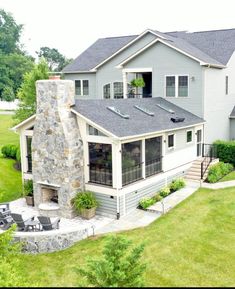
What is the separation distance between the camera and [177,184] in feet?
69.9

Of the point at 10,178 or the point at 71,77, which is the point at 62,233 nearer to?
the point at 10,178

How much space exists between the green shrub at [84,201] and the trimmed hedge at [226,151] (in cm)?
1127

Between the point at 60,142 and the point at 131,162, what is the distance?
12.5 ft

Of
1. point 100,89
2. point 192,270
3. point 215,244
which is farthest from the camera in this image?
point 100,89

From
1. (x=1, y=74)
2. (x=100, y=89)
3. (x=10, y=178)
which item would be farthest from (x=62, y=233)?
(x=1, y=74)

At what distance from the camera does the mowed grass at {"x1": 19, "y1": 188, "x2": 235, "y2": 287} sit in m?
12.4

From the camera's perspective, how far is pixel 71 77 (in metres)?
33.8

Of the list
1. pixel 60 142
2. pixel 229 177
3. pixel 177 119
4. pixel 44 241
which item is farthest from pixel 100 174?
pixel 229 177

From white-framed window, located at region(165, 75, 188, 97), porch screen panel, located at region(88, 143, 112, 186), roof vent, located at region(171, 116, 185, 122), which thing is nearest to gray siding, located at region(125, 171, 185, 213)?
porch screen panel, located at region(88, 143, 112, 186)

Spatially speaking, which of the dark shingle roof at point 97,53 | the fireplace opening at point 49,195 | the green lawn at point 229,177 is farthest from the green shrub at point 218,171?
the dark shingle roof at point 97,53

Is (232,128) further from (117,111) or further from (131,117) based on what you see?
(117,111)

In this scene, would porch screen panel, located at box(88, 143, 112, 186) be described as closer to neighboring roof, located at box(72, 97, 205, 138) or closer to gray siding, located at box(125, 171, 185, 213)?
neighboring roof, located at box(72, 97, 205, 138)

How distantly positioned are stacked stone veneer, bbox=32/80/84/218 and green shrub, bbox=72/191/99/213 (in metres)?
0.27

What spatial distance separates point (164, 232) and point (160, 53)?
1434 cm
